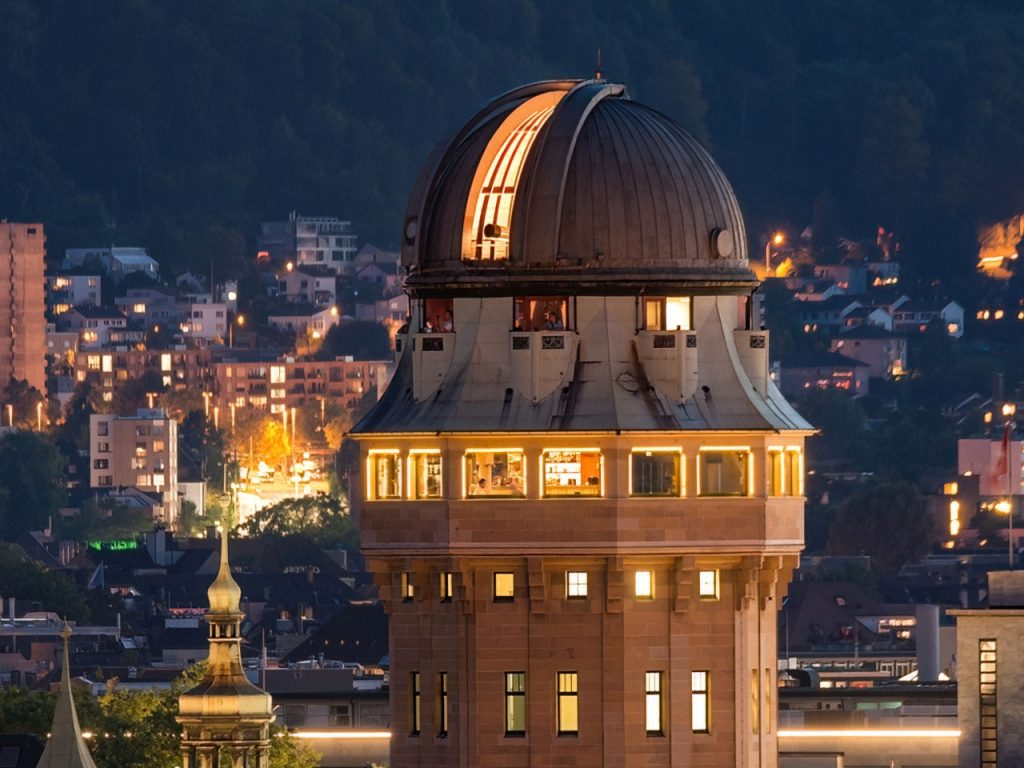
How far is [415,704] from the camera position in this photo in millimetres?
51969

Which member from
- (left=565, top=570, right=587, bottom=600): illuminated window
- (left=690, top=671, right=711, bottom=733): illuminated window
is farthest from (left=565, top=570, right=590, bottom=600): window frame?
(left=690, top=671, right=711, bottom=733): illuminated window

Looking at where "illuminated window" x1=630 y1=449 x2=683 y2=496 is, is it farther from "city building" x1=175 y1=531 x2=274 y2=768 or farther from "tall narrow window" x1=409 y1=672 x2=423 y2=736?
"city building" x1=175 y1=531 x2=274 y2=768

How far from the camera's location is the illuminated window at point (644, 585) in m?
51.1

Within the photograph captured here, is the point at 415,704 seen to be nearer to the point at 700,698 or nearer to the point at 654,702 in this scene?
the point at 654,702

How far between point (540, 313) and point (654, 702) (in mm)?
3804

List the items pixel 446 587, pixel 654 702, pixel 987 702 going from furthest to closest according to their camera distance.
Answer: pixel 987 702, pixel 446 587, pixel 654 702

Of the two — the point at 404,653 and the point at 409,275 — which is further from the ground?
the point at 409,275

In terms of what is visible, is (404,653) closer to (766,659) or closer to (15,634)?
(766,659)

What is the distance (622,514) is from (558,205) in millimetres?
2968

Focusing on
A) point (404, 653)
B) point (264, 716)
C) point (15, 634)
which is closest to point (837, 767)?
point (264, 716)

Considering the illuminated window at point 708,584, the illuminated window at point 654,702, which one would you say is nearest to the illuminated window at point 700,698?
the illuminated window at point 654,702

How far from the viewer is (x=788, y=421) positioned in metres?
51.5

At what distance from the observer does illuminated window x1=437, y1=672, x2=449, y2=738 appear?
5159 cm

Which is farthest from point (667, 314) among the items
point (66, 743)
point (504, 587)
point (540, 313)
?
point (66, 743)
